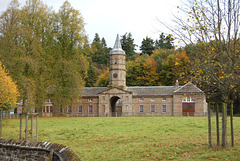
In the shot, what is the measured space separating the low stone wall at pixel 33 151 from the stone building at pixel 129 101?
42.0 m

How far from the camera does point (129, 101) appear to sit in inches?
2247

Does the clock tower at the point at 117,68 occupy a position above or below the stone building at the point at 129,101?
above

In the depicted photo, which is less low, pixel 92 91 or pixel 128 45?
pixel 128 45

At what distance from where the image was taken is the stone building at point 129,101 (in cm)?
5484

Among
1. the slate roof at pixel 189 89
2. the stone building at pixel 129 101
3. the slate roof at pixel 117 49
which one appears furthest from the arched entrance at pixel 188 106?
the slate roof at pixel 117 49

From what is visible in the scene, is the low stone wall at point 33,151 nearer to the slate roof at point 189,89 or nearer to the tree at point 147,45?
the slate roof at point 189,89

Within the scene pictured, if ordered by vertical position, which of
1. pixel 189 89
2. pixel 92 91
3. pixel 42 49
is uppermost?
pixel 42 49

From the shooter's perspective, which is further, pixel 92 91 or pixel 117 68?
pixel 92 91

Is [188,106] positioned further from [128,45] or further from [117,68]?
[128,45]

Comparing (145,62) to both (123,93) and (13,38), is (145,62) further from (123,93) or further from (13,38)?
(13,38)

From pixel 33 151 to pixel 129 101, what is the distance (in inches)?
1805

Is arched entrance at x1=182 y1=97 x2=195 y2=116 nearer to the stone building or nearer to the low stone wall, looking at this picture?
the stone building

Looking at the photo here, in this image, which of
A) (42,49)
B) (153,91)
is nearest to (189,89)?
(153,91)

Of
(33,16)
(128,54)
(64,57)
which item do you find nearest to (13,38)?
(33,16)
